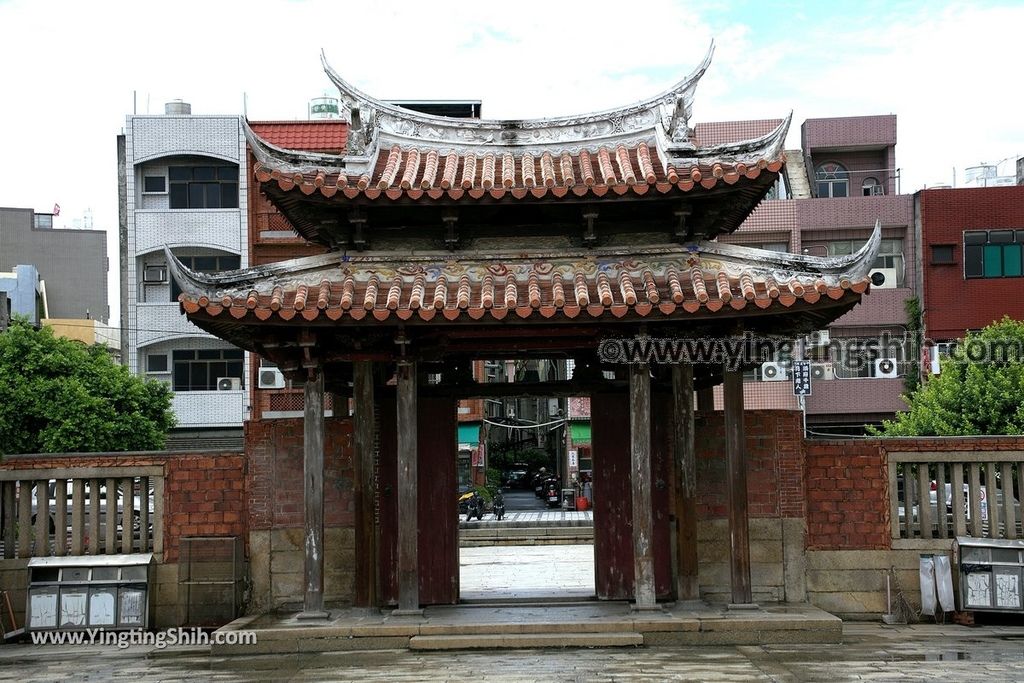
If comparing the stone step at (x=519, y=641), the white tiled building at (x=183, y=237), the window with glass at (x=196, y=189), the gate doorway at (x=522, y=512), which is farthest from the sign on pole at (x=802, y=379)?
the stone step at (x=519, y=641)

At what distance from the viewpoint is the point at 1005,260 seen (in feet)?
127

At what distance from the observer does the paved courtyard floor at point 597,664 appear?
481 inches

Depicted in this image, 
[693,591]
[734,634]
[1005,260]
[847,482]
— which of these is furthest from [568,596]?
[1005,260]

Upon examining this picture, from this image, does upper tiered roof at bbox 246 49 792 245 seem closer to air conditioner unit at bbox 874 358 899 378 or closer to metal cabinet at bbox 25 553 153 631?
metal cabinet at bbox 25 553 153 631

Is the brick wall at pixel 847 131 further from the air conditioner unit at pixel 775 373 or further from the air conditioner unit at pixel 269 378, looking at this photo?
the air conditioner unit at pixel 269 378

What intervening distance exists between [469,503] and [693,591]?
22.4m

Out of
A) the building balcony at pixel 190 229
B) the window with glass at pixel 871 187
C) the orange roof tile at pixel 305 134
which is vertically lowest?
the building balcony at pixel 190 229

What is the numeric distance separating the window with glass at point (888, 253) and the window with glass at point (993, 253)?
2205mm

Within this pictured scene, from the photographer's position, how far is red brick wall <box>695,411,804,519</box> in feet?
51.0

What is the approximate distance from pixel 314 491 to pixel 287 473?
134cm

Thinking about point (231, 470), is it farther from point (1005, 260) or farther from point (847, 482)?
point (1005, 260)

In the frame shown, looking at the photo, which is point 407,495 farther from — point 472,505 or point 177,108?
point 177,108

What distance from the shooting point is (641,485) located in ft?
47.6

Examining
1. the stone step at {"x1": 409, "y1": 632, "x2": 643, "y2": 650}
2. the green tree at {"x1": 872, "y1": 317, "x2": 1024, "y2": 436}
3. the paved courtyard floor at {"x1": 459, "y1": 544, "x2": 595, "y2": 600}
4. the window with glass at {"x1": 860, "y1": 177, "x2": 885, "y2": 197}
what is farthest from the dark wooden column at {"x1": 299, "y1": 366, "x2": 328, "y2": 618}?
the window with glass at {"x1": 860, "y1": 177, "x2": 885, "y2": 197}
